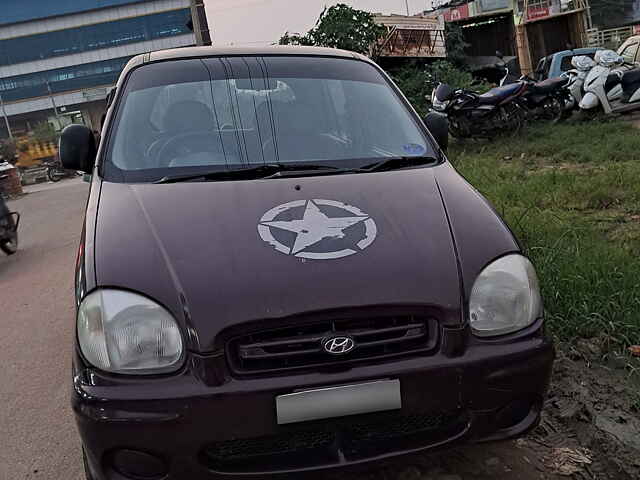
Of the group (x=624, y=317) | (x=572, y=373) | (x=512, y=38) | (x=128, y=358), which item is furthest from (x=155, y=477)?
(x=512, y=38)

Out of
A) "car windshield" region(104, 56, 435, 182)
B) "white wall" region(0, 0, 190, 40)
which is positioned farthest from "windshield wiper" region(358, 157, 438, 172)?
"white wall" region(0, 0, 190, 40)

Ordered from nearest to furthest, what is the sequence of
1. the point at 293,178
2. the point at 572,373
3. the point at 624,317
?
1. the point at 293,178
2. the point at 572,373
3. the point at 624,317

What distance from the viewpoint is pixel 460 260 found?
2.02 meters

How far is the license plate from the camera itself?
178cm

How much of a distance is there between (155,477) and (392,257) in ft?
3.16

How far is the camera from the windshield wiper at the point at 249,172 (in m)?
2.52

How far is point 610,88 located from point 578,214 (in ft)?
21.1

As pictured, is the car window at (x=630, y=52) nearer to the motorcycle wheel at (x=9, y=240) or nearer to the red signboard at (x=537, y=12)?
the motorcycle wheel at (x=9, y=240)

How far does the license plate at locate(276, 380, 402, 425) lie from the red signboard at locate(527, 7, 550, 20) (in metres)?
28.2

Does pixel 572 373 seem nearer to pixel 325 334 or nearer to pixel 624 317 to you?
pixel 624 317

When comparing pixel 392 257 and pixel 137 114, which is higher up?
pixel 137 114

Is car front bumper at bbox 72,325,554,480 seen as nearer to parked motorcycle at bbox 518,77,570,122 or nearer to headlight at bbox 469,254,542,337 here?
headlight at bbox 469,254,542,337

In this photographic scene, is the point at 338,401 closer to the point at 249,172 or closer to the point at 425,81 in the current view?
the point at 249,172

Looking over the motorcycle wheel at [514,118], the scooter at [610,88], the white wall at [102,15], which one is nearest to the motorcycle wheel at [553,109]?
the scooter at [610,88]
